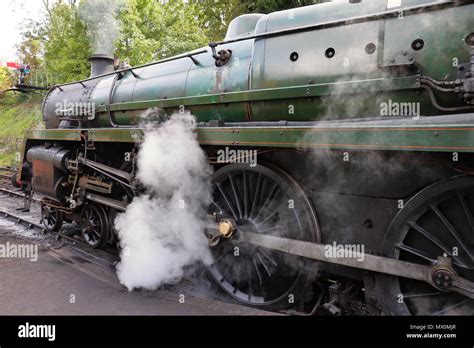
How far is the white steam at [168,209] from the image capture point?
3.73m

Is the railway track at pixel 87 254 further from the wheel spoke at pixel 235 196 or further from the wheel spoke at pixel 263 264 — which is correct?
the wheel spoke at pixel 235 196

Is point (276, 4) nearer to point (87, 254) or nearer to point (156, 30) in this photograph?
point (156, 30)

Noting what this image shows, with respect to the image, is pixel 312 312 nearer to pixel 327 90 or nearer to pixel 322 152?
pixel 322 152

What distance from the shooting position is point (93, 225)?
549cm

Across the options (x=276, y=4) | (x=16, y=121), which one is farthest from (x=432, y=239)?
(x=16, y=121)

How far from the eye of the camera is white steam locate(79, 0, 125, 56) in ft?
33.9

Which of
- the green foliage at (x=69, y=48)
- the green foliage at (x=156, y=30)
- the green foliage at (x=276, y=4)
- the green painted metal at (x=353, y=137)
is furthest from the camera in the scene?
the green foliage at (x=69, y=48)

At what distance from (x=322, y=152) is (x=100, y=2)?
1006cm

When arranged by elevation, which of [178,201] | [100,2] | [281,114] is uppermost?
[100,2]

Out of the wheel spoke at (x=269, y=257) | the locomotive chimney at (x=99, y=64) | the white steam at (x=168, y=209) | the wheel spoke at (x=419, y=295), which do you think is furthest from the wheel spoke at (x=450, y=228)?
the locomotive chimney at (x=99, y=64)

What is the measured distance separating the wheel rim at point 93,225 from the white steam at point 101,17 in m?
6.26

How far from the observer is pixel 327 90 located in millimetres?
2703

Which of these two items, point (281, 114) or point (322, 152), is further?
point (281, 114)
